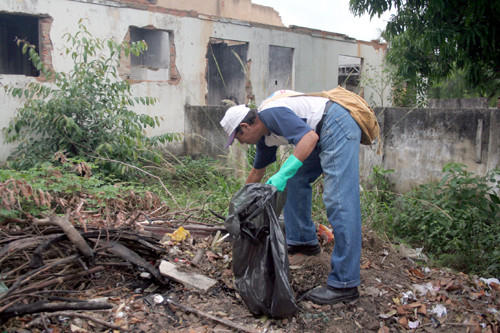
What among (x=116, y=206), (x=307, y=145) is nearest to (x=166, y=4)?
(x=116, y=206)

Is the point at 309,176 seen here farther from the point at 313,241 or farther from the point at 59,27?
the point at 59,27

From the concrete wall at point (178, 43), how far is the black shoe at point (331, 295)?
4637mm

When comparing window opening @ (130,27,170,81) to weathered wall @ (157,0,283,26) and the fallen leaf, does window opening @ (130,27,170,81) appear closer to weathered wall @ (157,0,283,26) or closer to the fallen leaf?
weathered wall @ (157,0,283,26)

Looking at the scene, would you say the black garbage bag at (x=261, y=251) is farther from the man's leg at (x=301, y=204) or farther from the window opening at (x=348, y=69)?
the window opening at (x=348, y=69)

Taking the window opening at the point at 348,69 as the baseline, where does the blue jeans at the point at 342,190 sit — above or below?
below

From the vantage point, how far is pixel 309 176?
131 inches

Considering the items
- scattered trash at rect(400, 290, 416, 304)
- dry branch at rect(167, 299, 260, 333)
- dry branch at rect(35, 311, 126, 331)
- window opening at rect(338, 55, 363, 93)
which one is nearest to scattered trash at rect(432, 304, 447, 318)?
scattered trash at rect(400, 290, 416, 304)

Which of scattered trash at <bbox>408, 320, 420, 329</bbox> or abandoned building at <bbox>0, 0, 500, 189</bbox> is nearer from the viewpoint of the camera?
scattered trash at <bbox>408, 320, 420, 329</bbox>

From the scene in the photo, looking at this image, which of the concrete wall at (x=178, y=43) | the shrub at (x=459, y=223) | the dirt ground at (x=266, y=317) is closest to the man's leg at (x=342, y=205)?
the dirt ground at (x=266, y=317)

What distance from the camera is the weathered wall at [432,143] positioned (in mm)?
5543

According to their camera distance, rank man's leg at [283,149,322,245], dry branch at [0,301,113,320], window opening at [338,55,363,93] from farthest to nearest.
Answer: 1. window opening at [338,55,363,93]
2. man's leg at [283,149,322,245]
3. dry branch at [0,301,113,320]

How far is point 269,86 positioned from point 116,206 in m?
9.75

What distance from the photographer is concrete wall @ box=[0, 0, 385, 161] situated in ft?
28.6

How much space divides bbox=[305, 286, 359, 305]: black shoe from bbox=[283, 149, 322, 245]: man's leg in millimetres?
610
